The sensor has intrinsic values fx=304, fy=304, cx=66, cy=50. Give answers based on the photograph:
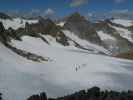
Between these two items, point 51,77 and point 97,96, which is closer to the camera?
point 97,96

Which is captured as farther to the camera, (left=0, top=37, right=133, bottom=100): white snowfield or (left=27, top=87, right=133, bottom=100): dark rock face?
(left=0, top=37, right=133, bottom=100): white snowfield

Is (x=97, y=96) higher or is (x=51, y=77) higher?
(x=51, y=77)

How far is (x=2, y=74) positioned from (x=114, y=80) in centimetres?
1373

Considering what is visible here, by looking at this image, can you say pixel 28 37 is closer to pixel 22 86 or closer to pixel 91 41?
pixel 22 86

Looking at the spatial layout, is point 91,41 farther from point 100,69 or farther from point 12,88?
point 12,88

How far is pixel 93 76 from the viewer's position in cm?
4031

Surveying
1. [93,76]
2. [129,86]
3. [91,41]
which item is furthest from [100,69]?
[91,41]

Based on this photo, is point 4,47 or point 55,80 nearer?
point 55,80

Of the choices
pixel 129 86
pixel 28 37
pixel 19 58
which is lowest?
pixel 129 86

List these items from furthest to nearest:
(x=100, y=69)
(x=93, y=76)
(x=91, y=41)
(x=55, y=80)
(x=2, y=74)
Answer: (x=91, y=41), (x=100, y=69), (x=93, y=76), (x=55, y=80), (x=2, y=74)

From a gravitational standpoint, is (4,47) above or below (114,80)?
above

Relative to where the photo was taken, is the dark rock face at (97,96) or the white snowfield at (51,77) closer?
the dark rock face at (97,96)

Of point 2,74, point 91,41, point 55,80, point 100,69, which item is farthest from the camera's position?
point 91,41

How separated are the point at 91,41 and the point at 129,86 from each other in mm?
150410
